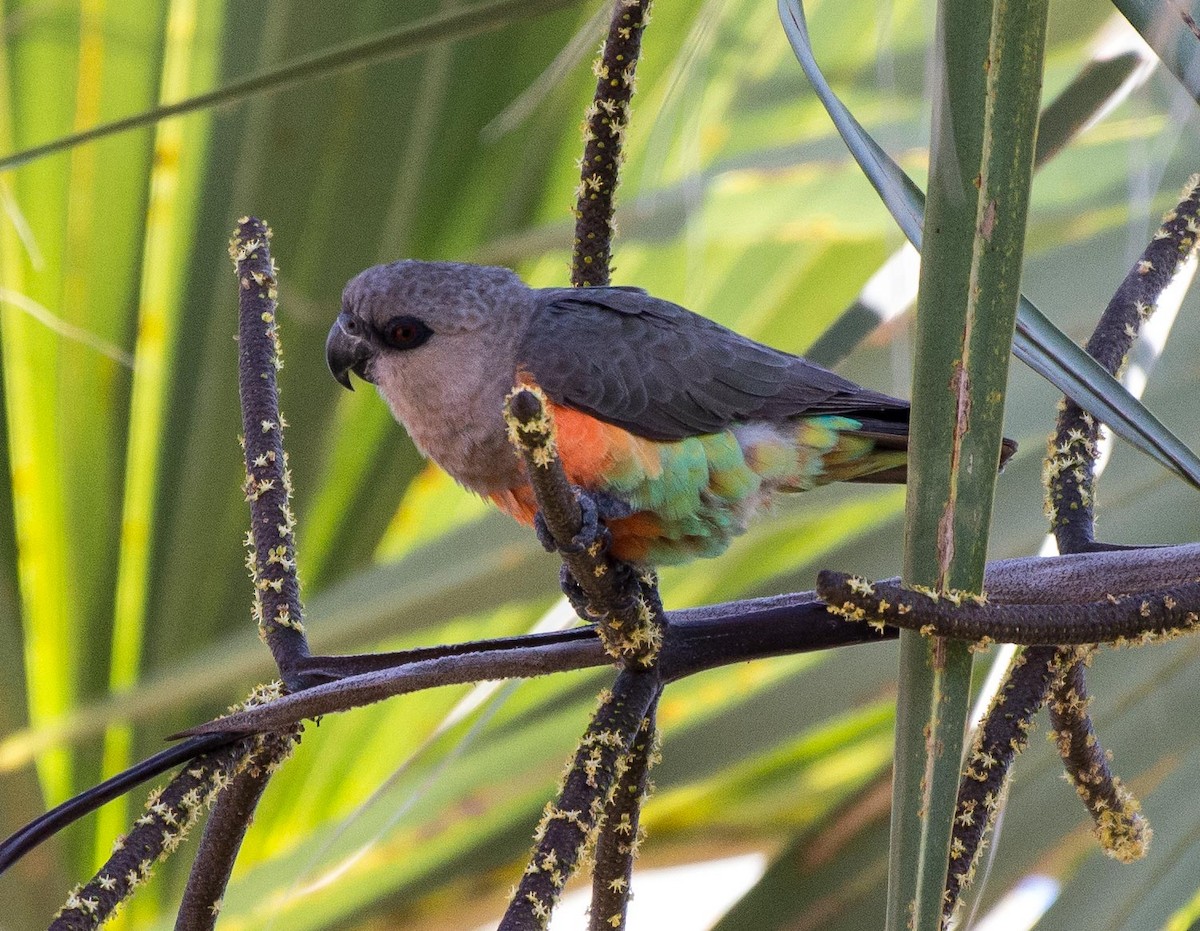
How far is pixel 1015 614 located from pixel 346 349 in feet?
4.34

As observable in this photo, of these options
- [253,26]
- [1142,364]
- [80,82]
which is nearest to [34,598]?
[80,82]

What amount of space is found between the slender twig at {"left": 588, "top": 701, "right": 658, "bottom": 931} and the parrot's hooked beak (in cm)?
102

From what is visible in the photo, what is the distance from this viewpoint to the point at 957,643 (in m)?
0.59

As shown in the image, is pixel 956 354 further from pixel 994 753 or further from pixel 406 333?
pixel 406 333

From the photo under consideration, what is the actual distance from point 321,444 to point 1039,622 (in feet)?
4.77

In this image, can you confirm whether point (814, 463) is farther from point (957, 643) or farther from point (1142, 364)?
point (957, 643)

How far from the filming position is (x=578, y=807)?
2.47 feet

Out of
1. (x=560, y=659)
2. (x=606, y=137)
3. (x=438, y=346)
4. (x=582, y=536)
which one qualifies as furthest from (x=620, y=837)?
(x=438, y=346)

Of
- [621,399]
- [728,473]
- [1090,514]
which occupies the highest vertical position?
[621,399]

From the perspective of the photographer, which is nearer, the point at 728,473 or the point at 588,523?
the point at 588,523

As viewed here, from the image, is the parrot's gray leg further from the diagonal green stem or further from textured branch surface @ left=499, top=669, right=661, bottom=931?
the diagonal green stem

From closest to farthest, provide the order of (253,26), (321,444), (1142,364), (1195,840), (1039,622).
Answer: (1039,622) → (1195,840) → (1142,364) → (253,26) → (321,444)

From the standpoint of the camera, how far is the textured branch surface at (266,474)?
1010mm

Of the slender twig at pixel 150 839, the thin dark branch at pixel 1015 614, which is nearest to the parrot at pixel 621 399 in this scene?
the slender twig at pixel 150 839
